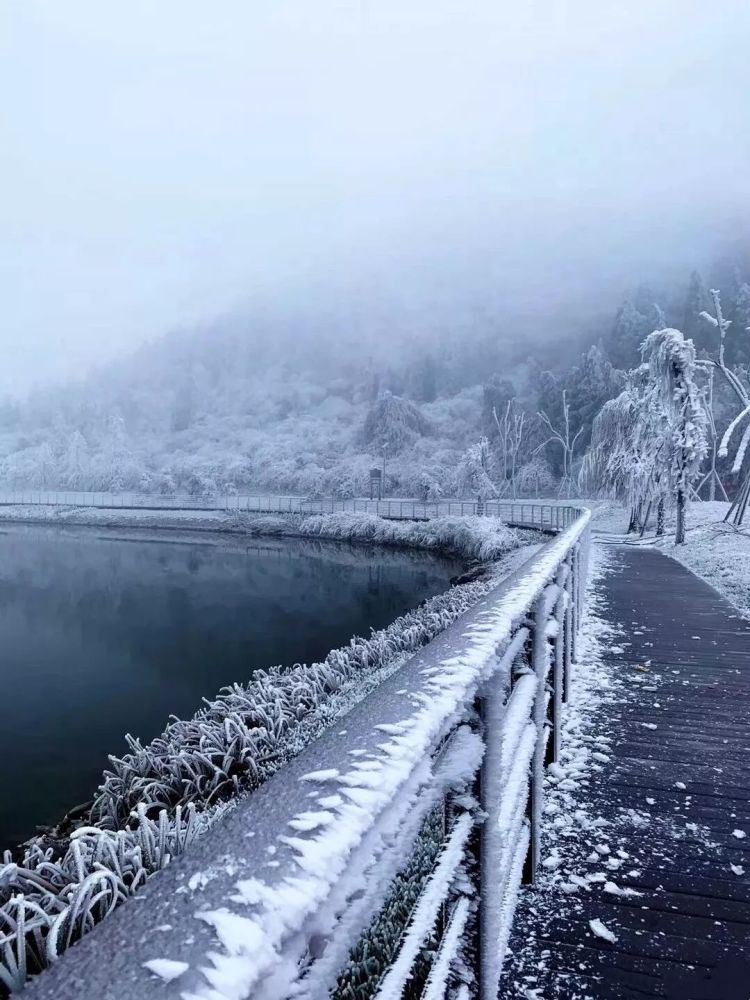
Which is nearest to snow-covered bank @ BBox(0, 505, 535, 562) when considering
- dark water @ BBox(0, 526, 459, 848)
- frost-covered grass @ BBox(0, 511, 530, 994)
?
dark water @ BBox(0, 526, 459, 848)

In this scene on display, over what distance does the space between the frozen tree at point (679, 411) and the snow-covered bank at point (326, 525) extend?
5471 millimetres

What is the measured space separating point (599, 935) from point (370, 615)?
14040 mm

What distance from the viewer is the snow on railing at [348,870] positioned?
1.91ft

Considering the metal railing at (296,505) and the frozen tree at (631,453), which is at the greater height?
the frozen tree at (631,453)

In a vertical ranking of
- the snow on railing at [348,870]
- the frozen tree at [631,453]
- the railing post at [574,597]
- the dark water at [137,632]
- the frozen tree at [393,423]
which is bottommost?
the dark water at [137,632]

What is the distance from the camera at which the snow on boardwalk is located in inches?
79.2

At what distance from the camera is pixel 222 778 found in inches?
225

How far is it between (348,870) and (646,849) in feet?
8.42

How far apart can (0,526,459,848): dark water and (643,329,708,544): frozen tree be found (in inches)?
316

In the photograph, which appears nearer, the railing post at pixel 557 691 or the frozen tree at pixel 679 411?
the railing post at pixel 557 691

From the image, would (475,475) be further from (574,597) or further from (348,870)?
(348,870)

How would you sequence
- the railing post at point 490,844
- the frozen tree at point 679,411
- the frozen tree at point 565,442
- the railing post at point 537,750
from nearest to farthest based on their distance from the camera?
the railing post at point 490,844 → the railing post at point 537,750 → the frozen tree at point 679,411 → the frozen tree at point 565,442

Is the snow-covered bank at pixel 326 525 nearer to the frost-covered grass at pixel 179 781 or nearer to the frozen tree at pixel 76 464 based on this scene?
the frost-covered grass at pixel 179 781

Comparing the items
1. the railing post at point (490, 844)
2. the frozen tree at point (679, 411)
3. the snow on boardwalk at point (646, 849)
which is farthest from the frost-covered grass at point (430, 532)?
the railing post at point (490, 844)
